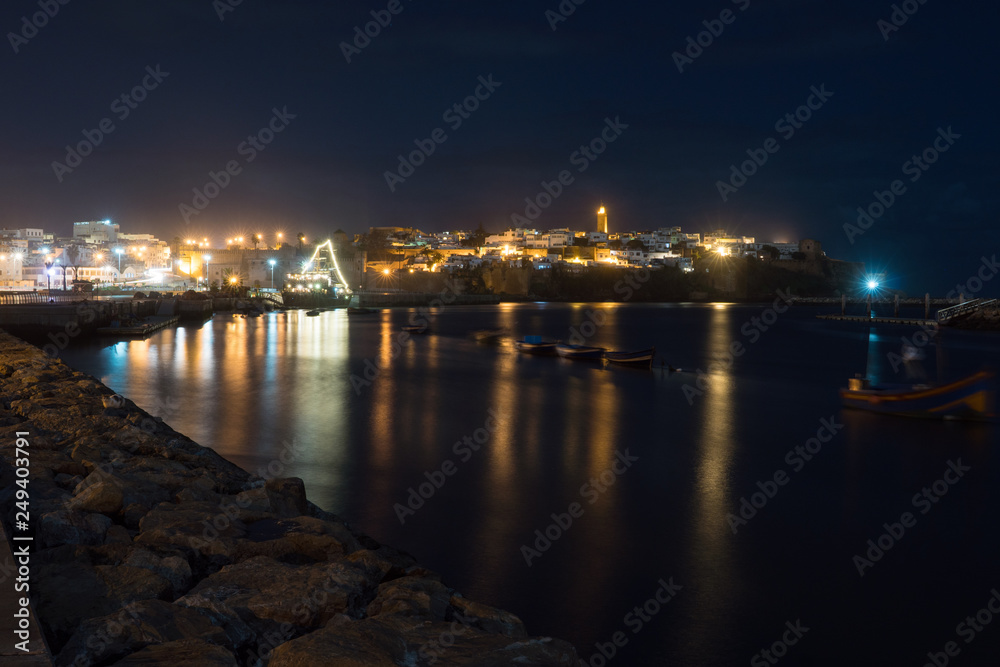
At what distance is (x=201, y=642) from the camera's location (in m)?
3.04

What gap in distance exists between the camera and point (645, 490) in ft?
27.3

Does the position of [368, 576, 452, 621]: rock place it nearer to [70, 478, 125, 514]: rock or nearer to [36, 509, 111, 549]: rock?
[36, 509, 111, 549]: rock

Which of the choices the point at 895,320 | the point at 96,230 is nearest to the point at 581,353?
the point at 895,320

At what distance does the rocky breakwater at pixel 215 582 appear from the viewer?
3076 mm

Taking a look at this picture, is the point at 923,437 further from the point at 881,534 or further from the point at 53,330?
the point at 53,330

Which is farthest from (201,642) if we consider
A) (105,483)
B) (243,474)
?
(243,474)

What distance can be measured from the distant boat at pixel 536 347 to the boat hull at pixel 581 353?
2.11ft

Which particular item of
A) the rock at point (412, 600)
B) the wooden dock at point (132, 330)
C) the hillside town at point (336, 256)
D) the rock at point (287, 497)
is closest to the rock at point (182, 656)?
the rock at point (412, 600)

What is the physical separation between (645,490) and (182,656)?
626 centimetres

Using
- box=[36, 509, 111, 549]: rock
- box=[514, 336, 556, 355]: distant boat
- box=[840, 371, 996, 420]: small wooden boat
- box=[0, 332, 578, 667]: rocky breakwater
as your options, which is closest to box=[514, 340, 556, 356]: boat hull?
box=[514, 336, 556, 355]: distant boat

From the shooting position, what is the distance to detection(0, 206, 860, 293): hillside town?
198 ft

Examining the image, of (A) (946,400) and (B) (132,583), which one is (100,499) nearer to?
(B) (132,583)

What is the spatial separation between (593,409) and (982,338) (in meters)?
34.2

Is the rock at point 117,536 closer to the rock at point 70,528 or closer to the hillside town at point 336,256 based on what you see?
the rock at point 70,528
